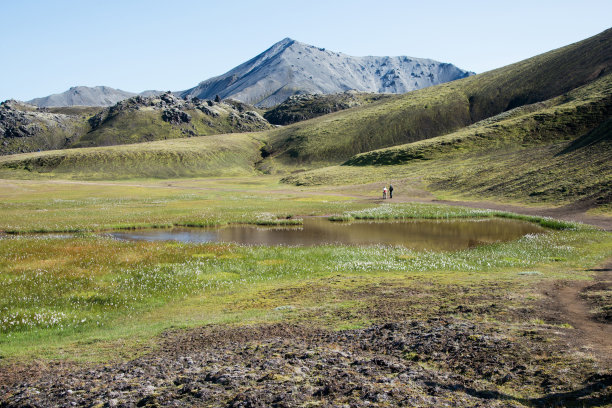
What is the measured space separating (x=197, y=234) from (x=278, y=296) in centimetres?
2785

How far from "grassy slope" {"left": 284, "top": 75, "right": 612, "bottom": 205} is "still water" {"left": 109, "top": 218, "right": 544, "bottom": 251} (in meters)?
20.6

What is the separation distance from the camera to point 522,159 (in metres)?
94.4

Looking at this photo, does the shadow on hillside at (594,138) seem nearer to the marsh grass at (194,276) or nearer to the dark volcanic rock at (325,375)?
the marsh grass at (194,276)

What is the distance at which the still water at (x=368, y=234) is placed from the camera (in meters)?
38.1

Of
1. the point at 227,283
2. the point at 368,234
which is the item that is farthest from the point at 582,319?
the point at 368,234

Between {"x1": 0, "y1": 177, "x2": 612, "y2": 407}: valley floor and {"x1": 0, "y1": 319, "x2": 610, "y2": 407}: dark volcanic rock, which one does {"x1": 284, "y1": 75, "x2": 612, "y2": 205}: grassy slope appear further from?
{"x1": 0, "y1": 319, "x2": 610, "y2": 407}: dark volcanic rock

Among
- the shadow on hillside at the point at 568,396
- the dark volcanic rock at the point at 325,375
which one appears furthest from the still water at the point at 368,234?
the shadow on hillside at the point at 568,396

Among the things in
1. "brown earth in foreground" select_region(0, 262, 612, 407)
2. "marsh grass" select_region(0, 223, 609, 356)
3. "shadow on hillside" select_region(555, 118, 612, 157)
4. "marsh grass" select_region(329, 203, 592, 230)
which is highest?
"shadow on hillside" select_region(555, 118, 612, 157)

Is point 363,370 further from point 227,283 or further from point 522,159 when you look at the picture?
point 522,159

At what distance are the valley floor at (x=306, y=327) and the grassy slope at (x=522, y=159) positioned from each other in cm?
4071

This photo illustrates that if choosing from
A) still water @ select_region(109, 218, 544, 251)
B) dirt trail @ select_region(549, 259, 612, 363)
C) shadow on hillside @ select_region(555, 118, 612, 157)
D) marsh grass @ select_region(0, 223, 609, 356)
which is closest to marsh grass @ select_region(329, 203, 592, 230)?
still water @ select_region(109, 218, 544, 251)

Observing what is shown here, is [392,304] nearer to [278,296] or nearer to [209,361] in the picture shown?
[278,296]

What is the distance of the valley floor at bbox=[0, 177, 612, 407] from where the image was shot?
25.4 ft

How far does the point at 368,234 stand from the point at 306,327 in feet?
99.2
